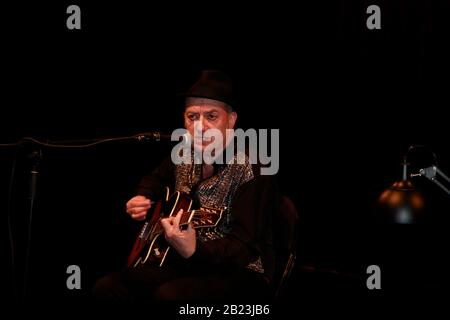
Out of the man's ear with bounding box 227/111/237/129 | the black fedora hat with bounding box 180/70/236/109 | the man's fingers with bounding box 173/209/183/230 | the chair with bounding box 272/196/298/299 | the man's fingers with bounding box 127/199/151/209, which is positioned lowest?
the chair with bounding box 272/196/298/299

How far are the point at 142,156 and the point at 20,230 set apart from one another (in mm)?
1012

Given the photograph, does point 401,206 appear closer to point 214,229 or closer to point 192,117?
point 214,229

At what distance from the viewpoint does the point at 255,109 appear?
4.04m

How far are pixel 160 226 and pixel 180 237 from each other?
0.38m

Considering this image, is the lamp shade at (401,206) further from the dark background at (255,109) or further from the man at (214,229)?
the dark background at (255,109)

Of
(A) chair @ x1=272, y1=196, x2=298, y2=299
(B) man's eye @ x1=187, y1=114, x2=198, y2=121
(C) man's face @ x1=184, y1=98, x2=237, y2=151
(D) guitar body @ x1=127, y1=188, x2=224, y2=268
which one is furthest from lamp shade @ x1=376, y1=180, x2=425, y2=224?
(B) man's eye @ x1=187, y1=114, x2=198, y2=121

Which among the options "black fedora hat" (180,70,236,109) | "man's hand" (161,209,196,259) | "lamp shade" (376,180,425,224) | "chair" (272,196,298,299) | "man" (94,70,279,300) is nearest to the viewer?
"lamp shade" (376,180,425,224)

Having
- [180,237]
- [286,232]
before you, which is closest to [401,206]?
Answer: [286,232]

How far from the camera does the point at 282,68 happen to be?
13.2ft

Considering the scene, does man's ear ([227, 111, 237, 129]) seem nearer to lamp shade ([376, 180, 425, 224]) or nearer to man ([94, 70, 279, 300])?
man ([94, 70, 279, 300])

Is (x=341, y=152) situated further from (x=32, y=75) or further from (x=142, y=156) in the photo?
(x=32, y=75)

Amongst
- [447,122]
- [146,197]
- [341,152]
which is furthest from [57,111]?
[447,122]

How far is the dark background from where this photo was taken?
152 inches

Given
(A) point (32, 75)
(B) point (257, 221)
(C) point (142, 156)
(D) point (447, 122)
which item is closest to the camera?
(B) point (257, 221)
